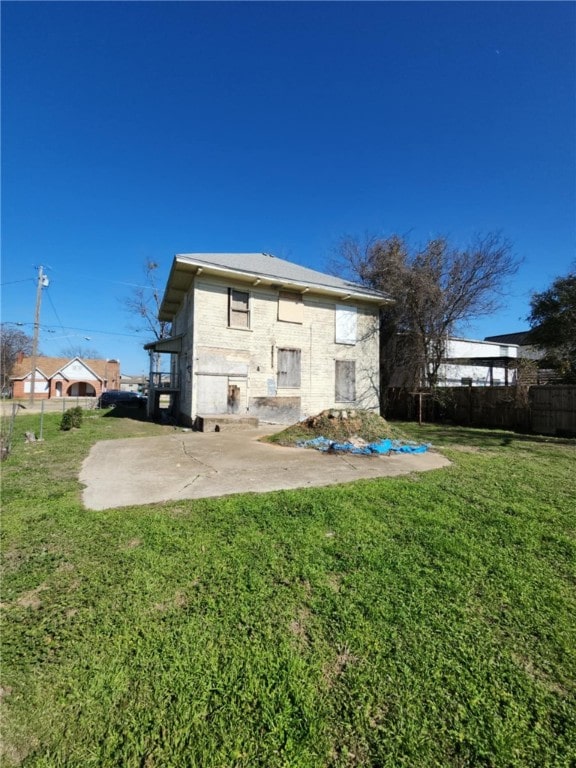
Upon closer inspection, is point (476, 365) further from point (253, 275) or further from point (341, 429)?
point (341, 429)

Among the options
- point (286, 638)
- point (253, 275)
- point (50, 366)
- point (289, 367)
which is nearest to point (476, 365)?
point (289, 367)

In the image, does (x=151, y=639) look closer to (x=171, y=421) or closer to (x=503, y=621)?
(x=503, y=621)

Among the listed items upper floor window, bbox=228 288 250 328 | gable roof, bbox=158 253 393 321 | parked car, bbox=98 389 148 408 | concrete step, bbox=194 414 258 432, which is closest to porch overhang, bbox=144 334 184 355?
gable roof, bbox=158 253 393 321

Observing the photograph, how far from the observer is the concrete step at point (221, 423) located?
1015 centimetres

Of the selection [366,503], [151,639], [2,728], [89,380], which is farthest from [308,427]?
[89,380]

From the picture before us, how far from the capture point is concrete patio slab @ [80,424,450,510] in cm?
444

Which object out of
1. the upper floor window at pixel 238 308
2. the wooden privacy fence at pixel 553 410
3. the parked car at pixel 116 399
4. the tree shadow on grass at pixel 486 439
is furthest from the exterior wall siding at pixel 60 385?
the wooden privacy fence at pixel 553 410

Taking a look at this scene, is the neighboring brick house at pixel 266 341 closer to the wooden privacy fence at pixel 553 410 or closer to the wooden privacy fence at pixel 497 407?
the wooden privacy fence at pixel 497 407

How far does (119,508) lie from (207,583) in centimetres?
188

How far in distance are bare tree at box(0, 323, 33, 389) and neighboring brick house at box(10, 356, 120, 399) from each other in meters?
1.27

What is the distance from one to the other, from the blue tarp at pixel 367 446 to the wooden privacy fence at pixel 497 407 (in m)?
6.88

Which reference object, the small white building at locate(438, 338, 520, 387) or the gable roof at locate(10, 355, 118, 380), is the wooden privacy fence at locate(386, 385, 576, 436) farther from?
the gable roof at locate(10, 355, 118, 380)

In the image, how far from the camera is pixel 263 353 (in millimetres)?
12312

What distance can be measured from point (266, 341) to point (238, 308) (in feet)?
4.98
